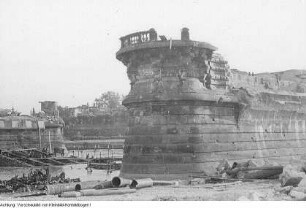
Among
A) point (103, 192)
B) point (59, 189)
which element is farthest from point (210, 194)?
point (59, 189)

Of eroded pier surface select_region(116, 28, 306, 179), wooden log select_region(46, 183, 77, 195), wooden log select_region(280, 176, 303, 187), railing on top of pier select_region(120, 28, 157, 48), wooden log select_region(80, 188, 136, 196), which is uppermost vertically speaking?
railing on top of pier select_region(120, 28, 157, 48)

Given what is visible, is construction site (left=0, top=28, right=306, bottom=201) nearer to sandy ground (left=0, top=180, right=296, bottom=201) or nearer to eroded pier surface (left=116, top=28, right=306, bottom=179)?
eroded pier surface (left=116, top=28, right=306, bottom=179)

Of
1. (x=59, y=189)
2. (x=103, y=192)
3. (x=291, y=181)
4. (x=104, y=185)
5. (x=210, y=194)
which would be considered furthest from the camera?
(x=59, y=189)

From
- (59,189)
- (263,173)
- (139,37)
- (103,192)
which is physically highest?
(139,37)

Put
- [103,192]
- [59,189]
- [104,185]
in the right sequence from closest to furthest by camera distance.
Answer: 1. [103,192]
2. [104,185]
3. [59,189]

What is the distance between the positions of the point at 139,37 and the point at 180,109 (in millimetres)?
3640

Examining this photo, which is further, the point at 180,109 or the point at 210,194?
the point at 180,109

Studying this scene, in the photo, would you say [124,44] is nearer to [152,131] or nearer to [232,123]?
[152,131]

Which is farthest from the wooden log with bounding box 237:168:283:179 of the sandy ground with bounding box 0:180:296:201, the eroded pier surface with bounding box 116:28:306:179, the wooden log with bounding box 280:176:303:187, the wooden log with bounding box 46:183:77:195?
the wooden log with bounding box 46:183:77:195

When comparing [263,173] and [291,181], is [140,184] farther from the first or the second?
[291,181]

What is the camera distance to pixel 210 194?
1171 centimetres

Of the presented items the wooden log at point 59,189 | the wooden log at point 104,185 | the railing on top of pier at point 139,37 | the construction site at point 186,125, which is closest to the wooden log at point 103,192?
the wooden log at point 104,185

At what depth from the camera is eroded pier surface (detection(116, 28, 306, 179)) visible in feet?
57.8

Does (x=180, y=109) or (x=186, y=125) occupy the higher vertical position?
(x=180, y=109)
